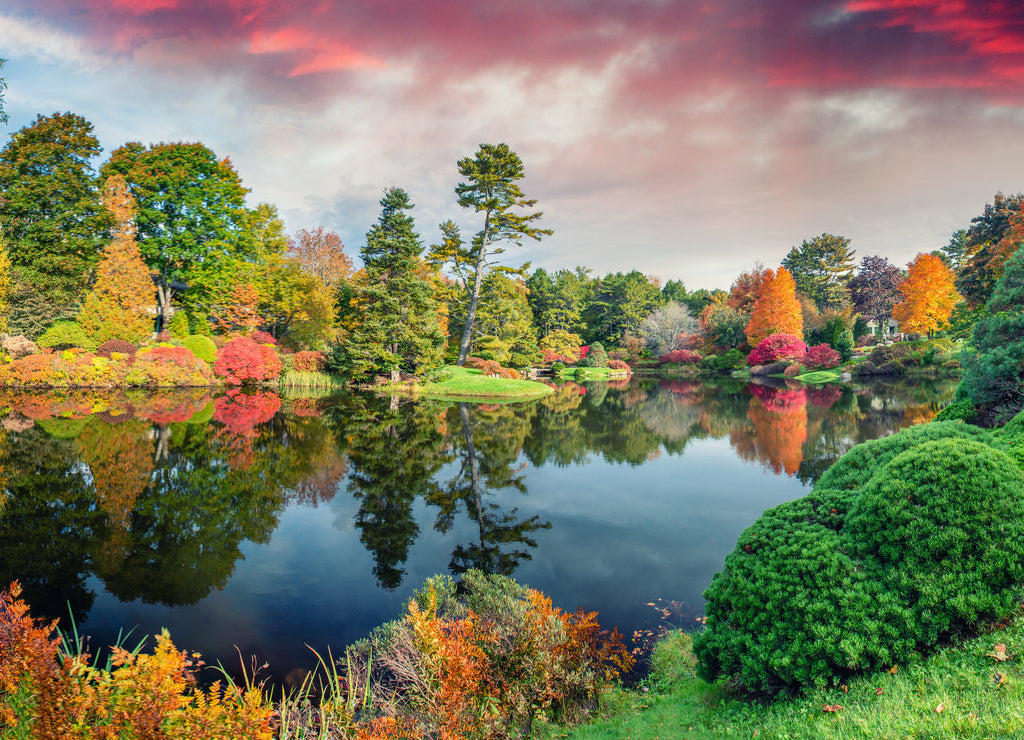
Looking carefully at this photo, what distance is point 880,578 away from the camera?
10.1ft

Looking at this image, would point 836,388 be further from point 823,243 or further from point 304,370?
point 823,243

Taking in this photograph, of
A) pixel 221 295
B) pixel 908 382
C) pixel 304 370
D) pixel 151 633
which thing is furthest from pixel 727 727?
pixel 221 295

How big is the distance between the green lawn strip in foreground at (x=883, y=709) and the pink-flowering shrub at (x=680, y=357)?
45009 millimetres

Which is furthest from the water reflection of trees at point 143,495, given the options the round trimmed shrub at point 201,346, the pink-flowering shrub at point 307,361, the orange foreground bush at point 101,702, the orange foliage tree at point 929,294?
the orange foliage tree at point 929,294

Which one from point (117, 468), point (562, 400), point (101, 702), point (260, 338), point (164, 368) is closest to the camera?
point (101, 702)

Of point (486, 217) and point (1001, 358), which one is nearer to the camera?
point (1001, 358)

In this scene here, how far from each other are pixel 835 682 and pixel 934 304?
4309cm

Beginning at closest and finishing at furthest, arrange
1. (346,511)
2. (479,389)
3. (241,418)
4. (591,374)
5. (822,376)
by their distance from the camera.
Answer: (346,511) < (241,418) < (479,389) < (822,376) < (591,374)

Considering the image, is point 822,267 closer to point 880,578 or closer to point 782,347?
point 782,347

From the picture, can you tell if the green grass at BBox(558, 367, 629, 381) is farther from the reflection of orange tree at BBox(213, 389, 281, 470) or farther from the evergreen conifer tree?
the evergreen conifer tree

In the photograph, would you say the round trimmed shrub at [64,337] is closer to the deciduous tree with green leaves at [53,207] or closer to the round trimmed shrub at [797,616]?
the deciduous tree with green leaves at [53,207]

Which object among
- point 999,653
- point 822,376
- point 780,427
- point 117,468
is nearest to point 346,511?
point 117,468

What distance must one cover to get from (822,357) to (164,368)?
44.5 metres

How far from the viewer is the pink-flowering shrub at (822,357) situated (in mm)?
35969
